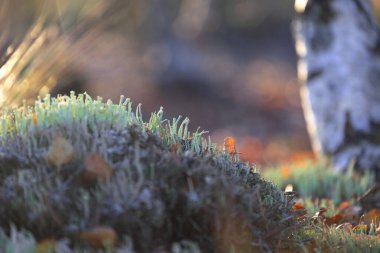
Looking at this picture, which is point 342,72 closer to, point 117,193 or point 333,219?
point 333,219

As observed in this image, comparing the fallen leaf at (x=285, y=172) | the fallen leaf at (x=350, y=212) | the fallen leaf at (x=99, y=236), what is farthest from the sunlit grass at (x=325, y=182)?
the fallen leaf at (x=99, y=236)

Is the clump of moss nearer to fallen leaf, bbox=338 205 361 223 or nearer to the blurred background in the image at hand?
fallen leaf, bbox=338 205 361 223

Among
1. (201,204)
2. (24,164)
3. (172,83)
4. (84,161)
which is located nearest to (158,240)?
(201,204)

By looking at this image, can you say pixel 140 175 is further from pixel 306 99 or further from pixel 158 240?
pixel 306 99

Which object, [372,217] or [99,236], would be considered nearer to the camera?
[99,236]

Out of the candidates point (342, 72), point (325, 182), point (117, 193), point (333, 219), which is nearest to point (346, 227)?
point (333, 219)
